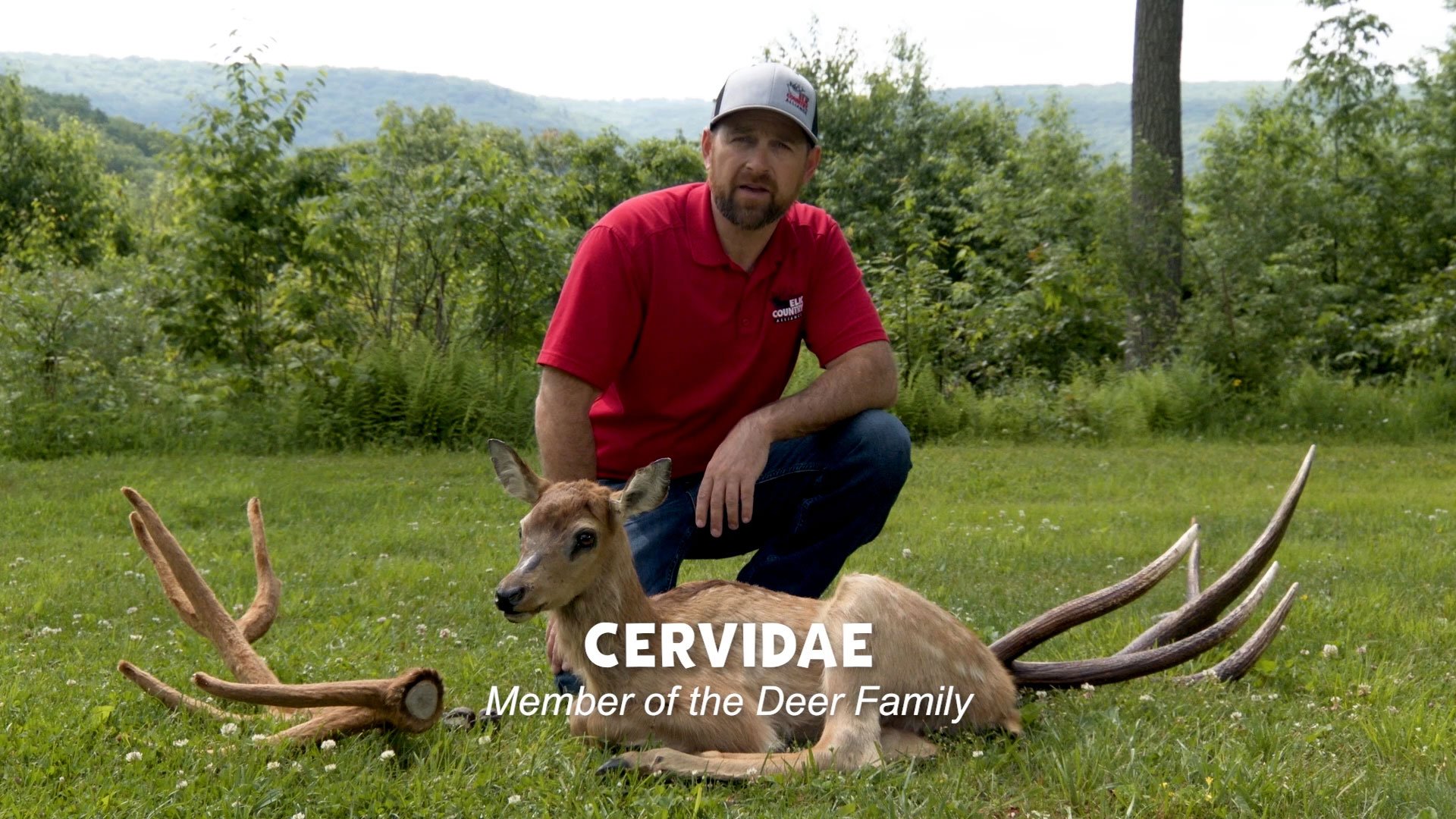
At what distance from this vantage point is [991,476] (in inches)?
411

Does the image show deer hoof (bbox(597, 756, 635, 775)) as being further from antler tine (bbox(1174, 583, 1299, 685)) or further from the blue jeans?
antler tine (bbox(1174, 583, 1299, 685))

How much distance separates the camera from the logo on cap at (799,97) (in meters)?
4.39

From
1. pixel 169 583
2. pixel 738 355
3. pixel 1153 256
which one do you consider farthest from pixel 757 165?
pixel 1153 256

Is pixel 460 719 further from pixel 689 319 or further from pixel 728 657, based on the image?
pixel 689 319

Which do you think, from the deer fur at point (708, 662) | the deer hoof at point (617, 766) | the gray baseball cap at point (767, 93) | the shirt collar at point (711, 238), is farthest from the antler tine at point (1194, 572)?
the deer hoof at point (617, 766)

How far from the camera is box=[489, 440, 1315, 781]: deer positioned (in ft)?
11.4

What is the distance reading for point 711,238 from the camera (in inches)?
184

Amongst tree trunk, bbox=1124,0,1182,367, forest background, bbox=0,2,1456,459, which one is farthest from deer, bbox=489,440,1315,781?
tree trunk, bbox=1124,0,1182,367

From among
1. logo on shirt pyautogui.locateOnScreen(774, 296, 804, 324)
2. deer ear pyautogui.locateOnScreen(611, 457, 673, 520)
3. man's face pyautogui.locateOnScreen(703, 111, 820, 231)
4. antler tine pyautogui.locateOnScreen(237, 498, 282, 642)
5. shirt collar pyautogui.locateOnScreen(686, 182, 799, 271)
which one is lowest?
antler tine pyautogui.locateOnScreen(237, 498, 282, 642)

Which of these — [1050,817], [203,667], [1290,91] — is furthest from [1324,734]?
[1290,91]

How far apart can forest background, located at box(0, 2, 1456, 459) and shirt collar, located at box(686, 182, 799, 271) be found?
23.3 feet

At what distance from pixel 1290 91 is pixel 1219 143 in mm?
2569

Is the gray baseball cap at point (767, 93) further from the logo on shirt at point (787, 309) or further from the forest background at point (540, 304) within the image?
the forest background at point (540, 304)

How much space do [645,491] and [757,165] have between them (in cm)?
142
